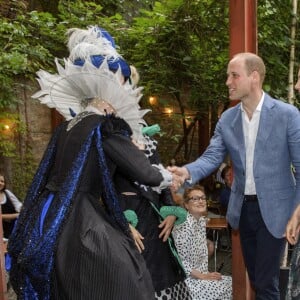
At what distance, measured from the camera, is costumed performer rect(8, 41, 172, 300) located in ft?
6.74

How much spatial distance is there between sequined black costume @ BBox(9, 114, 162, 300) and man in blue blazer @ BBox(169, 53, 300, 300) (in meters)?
0.71

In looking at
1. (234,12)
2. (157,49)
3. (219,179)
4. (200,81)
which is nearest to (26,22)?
(157,49)

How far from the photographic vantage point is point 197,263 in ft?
12.9

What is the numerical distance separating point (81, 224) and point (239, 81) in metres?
1.28

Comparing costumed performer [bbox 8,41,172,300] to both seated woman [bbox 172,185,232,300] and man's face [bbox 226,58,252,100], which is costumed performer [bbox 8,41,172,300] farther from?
seated woman [bbox 172,185,232,300]

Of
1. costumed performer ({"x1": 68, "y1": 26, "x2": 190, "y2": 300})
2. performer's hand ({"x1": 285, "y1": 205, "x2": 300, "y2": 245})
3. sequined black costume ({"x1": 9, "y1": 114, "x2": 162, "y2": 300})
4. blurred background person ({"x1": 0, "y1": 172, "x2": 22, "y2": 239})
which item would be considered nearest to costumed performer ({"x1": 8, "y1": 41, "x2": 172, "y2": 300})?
sequined black costume ({"x1": 9, "y1": 114, "x2": 162, "y2": 300})

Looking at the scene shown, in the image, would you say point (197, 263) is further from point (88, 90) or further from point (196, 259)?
point (88, 90)

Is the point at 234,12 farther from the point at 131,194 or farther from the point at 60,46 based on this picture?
the point at 60,46

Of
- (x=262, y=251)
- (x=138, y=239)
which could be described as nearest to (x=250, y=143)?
(x=262, y=251)

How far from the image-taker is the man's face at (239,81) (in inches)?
110

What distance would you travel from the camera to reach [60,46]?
6336mm

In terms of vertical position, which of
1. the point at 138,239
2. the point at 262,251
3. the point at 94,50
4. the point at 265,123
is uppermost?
the point at 94,50

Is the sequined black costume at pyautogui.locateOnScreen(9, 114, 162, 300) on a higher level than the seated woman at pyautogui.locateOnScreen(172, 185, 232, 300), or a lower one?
higher

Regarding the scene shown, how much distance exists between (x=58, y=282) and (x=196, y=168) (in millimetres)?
1258
